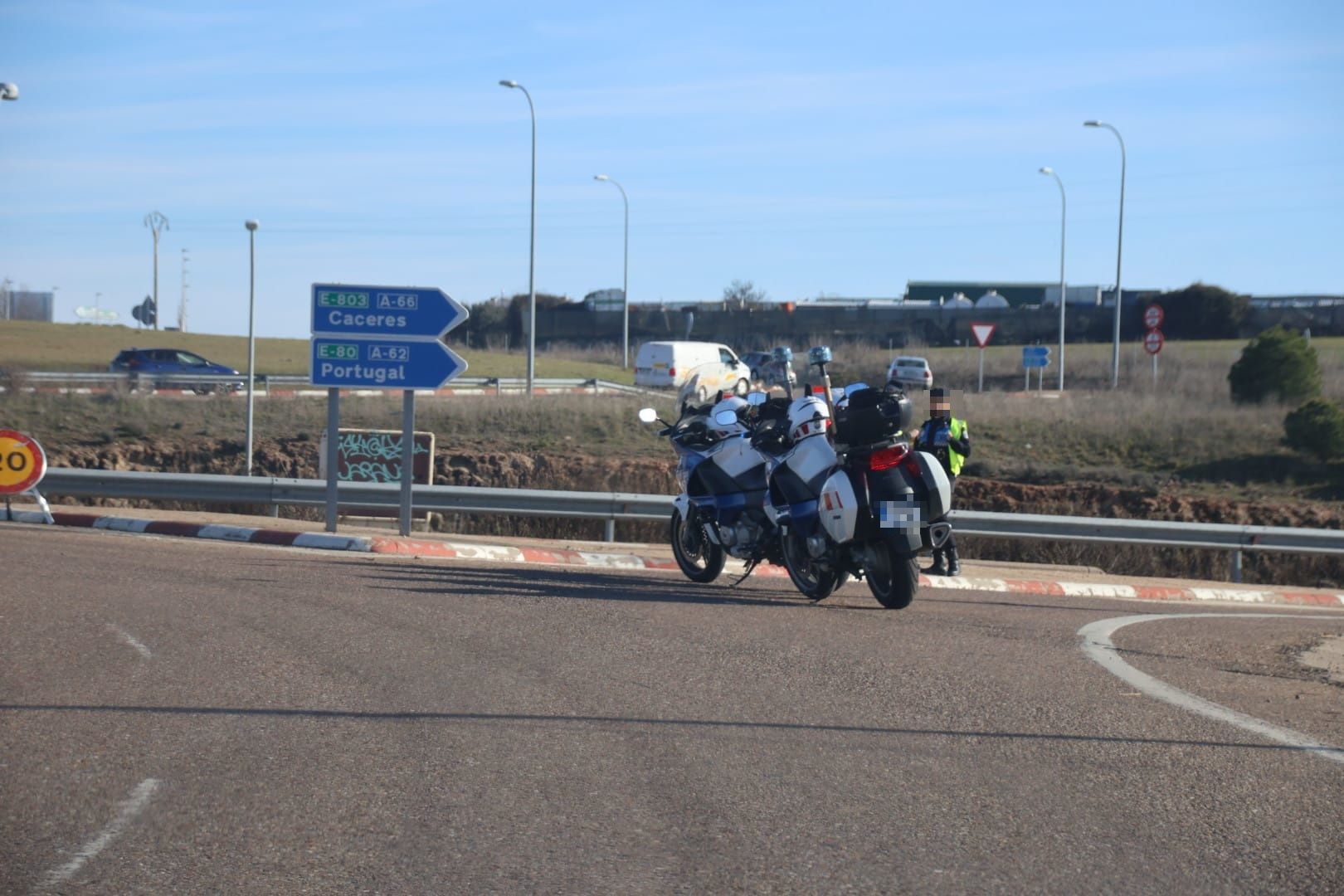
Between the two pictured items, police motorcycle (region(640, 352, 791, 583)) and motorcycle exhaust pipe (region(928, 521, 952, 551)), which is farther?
police motorcycle (region(640, 352, 791, 583))

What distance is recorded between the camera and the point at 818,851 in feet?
16.3

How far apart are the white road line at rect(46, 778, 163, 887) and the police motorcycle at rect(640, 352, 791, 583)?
673 centimetres

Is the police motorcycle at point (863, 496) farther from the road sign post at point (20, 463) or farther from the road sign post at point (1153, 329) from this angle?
the road sign post at point (1153, 329)

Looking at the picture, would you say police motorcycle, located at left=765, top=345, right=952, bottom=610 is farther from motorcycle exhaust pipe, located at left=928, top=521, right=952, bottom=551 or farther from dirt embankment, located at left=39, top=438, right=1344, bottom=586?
dirt embankment, located at left=39, top=438, right=1344, bottom=586

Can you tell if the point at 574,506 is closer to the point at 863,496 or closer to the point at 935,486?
the point at 863,496

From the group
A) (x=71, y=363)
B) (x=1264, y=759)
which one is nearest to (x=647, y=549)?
(x=1264, y=759)

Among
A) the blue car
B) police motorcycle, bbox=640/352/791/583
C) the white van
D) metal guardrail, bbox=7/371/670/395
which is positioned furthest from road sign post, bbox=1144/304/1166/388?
police motorcycle, bbox=640/352/791/583

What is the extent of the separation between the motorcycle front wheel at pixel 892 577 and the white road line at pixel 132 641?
5.25 metres

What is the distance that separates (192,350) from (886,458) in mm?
64148

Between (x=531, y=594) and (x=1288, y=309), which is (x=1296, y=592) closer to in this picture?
(x=531, y=594)

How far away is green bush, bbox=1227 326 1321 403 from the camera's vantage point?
32.6m

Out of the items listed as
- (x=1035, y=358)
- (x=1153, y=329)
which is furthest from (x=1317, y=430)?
(x=1035, y=358)

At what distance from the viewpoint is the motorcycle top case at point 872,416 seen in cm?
1045

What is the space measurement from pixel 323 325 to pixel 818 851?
12215 millimetres
